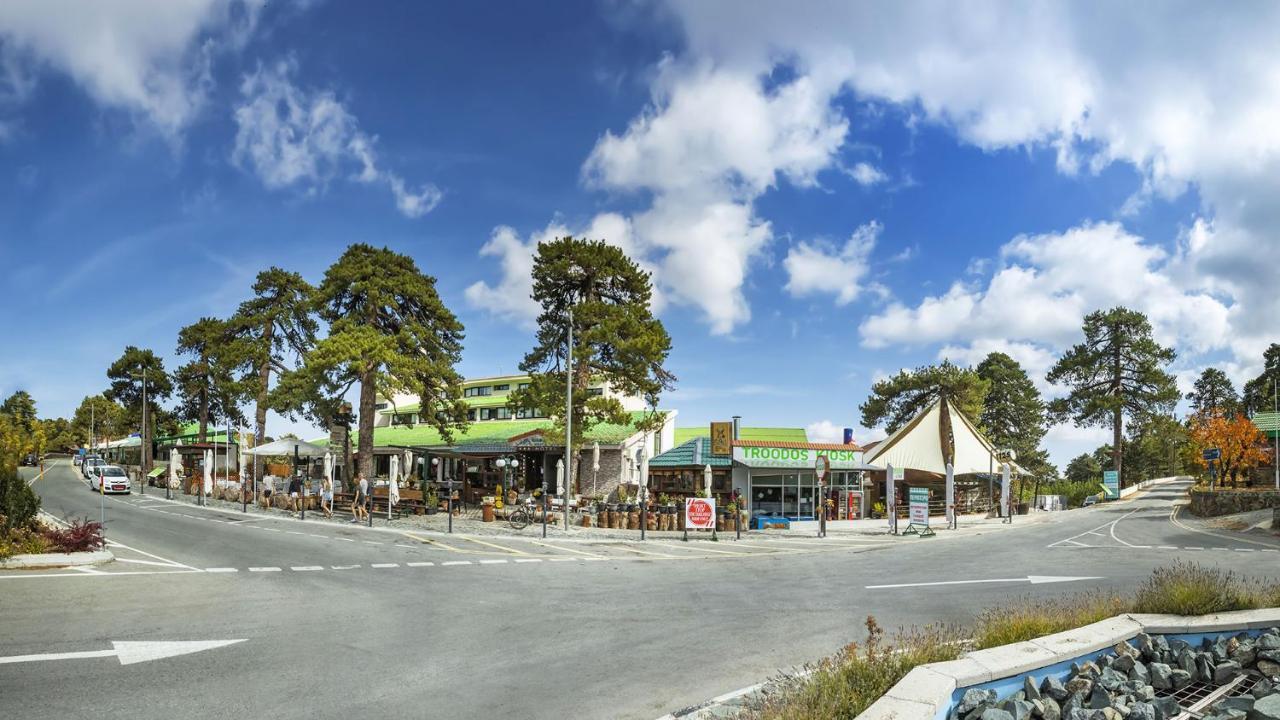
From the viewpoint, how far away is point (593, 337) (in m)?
34.1

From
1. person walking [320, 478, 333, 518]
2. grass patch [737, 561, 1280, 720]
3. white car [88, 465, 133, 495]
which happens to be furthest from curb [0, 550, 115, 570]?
white car [88, 465, 133, 495]

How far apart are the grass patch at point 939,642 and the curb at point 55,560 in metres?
17.0

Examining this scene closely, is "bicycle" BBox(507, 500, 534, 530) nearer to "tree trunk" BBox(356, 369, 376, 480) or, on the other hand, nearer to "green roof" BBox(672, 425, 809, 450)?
"tree trunk" BBox(356, 369, 376, 480)

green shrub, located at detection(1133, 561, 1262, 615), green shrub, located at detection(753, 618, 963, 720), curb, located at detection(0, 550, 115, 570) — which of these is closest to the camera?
green shrub, located at detection(753, 618, 963, 720)

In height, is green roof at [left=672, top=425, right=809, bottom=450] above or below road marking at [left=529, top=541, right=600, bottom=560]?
above

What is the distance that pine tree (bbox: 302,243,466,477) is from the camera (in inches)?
1340

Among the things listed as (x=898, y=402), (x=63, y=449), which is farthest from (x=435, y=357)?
(x=63, y=449)

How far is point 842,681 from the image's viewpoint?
6.11 m

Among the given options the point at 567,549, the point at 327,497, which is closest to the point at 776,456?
the point at 567,549

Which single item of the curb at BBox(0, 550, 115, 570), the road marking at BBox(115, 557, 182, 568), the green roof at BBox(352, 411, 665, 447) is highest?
the green roof at BBox(352, 411, 665, 447)

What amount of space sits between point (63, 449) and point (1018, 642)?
150 metres

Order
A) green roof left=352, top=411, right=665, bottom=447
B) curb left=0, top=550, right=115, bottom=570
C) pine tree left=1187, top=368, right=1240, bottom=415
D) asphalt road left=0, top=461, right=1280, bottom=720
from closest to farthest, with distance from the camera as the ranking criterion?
asphalt road left=0, top=461, right=1280, bottom=720, curb left=0, top=550, right=115, bottom=570, green roof left=352, top=411, right=665, bottom=447, pine tree left=1187, top=368, right=1240, bottom=415

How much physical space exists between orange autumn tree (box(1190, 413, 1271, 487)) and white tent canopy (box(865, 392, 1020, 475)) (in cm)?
1787

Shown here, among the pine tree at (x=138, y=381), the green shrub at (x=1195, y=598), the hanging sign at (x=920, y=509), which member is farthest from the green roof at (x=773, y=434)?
the pine tree at (x=138, y=381)
